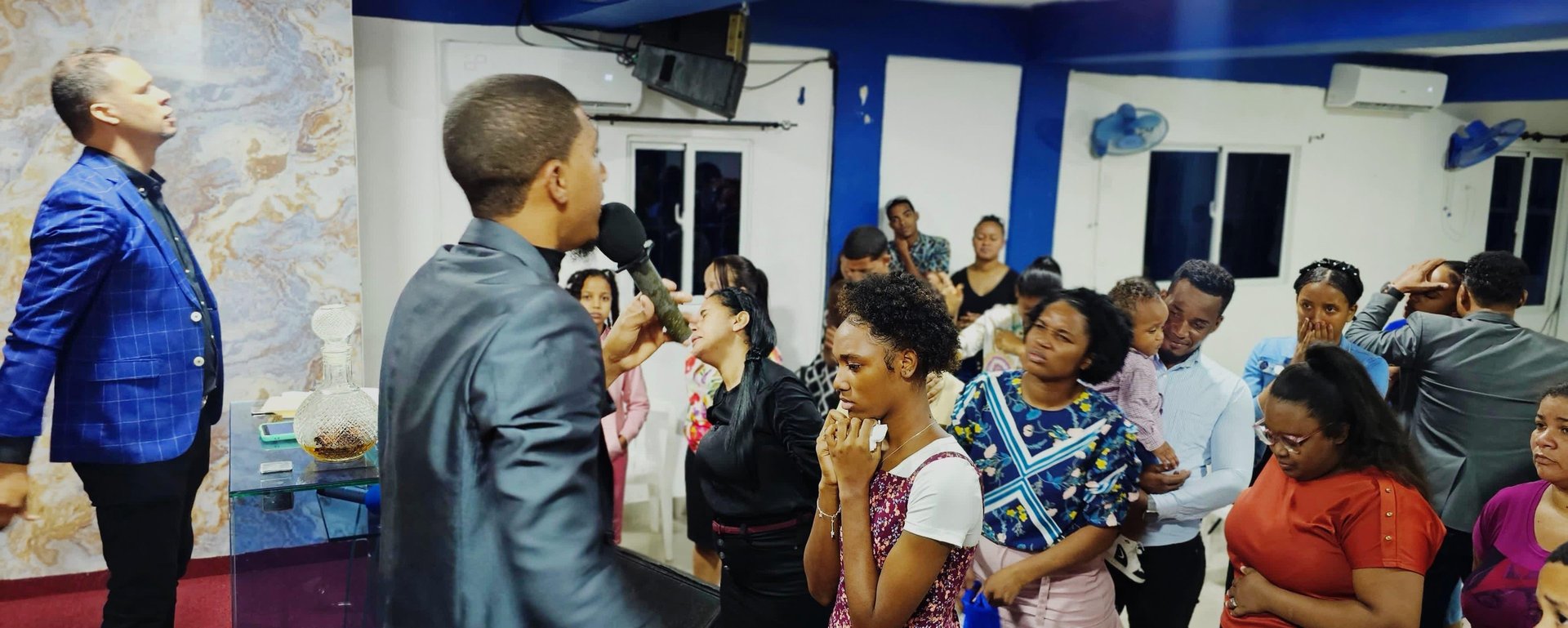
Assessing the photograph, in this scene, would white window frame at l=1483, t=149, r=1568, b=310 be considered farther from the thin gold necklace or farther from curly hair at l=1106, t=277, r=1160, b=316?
the thin gold necklace

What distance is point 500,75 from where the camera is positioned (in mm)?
1224

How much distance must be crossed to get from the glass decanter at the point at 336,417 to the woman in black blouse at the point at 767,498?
30.8 inches

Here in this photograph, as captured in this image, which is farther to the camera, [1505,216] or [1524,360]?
[1505,216]

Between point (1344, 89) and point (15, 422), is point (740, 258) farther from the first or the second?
point (1344, 89)

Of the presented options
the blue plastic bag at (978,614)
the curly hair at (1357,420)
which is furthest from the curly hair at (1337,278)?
the blue plastic bag at (978,614)

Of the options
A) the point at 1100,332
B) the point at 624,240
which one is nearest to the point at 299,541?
the point at 624,240

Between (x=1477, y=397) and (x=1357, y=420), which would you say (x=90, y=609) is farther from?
(x=1477, y=397)

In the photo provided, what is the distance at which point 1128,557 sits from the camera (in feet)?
8.88

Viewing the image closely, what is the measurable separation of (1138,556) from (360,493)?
5.91ft

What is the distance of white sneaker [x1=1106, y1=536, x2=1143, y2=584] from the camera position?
2.70 m

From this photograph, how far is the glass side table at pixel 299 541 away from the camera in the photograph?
1.89 m

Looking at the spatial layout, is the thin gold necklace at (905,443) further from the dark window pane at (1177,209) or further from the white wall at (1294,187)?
the dark window pane at (1177,209)

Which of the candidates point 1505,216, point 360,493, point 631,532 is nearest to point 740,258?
point 631,532

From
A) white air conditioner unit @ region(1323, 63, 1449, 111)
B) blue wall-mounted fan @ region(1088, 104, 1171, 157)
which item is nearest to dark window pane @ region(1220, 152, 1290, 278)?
white air conditioner unit @ region(1323, 63, 1449, 111)
